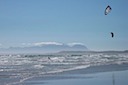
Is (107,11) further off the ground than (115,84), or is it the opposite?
(107,11)

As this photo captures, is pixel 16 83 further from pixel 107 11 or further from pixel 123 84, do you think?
pixel 107 11

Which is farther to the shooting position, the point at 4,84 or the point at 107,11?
the point at 4,84

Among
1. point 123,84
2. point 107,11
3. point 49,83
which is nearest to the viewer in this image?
point 107,11

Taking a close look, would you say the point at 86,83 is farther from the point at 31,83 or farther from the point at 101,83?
the point at 31,83

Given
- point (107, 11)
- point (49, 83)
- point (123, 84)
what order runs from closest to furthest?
point (107, 11) < point (123, 84) < point (49, 83)

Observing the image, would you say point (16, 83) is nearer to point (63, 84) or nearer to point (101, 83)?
point (63, 84)

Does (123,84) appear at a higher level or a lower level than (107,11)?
lower

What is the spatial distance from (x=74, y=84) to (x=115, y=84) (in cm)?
283

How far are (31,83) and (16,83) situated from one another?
3.48 ft

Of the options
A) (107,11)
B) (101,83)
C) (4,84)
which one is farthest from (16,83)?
(107,11)

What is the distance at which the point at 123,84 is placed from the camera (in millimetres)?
21906

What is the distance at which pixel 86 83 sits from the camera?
76.3 feet

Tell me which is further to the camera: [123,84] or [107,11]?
[123,84]

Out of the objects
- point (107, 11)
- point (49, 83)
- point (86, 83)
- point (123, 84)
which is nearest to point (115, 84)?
point (123, 84)
